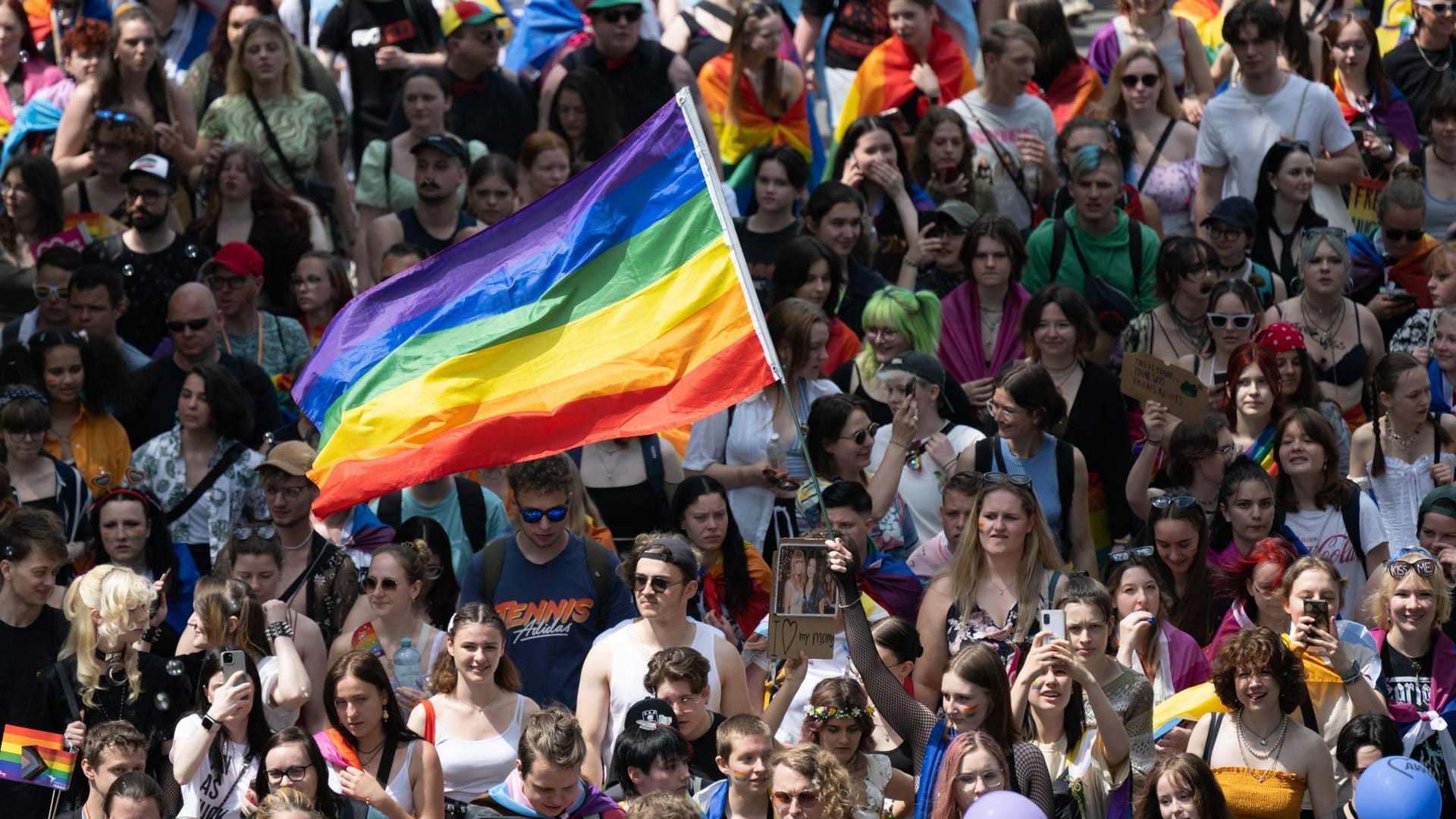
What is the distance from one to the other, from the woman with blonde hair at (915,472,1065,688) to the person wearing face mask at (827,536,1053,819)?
0.35 metres

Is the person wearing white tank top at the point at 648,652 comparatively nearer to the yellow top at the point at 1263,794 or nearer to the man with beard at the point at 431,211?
the yellow top at the point at 1263,794

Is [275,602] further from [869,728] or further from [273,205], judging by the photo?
[273,205]

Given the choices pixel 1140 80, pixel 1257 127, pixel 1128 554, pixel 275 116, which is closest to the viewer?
pixel 1128 554

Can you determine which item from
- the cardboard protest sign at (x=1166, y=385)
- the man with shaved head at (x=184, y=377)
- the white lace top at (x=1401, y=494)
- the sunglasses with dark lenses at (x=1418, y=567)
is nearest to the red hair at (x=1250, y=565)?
the sunglasses with dark lenses at (x=1418, y=567)

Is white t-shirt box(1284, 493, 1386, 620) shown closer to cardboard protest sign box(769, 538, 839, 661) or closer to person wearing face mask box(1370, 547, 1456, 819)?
person wearing face mask box(1370, 547, 1456, 819)

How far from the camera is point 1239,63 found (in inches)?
525

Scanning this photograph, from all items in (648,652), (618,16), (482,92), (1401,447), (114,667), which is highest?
(648,652)

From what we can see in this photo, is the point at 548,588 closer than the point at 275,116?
Yes

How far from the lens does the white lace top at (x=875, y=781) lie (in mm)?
8531

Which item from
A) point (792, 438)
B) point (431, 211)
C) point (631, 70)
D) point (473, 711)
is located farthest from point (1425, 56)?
point (473, 711)

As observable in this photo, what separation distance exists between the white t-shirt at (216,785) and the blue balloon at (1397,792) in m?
3.81

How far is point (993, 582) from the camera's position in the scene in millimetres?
9562

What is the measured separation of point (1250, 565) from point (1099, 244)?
2952 millimetres

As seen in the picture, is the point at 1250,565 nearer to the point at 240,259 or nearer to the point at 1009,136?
the point at 1009,136
